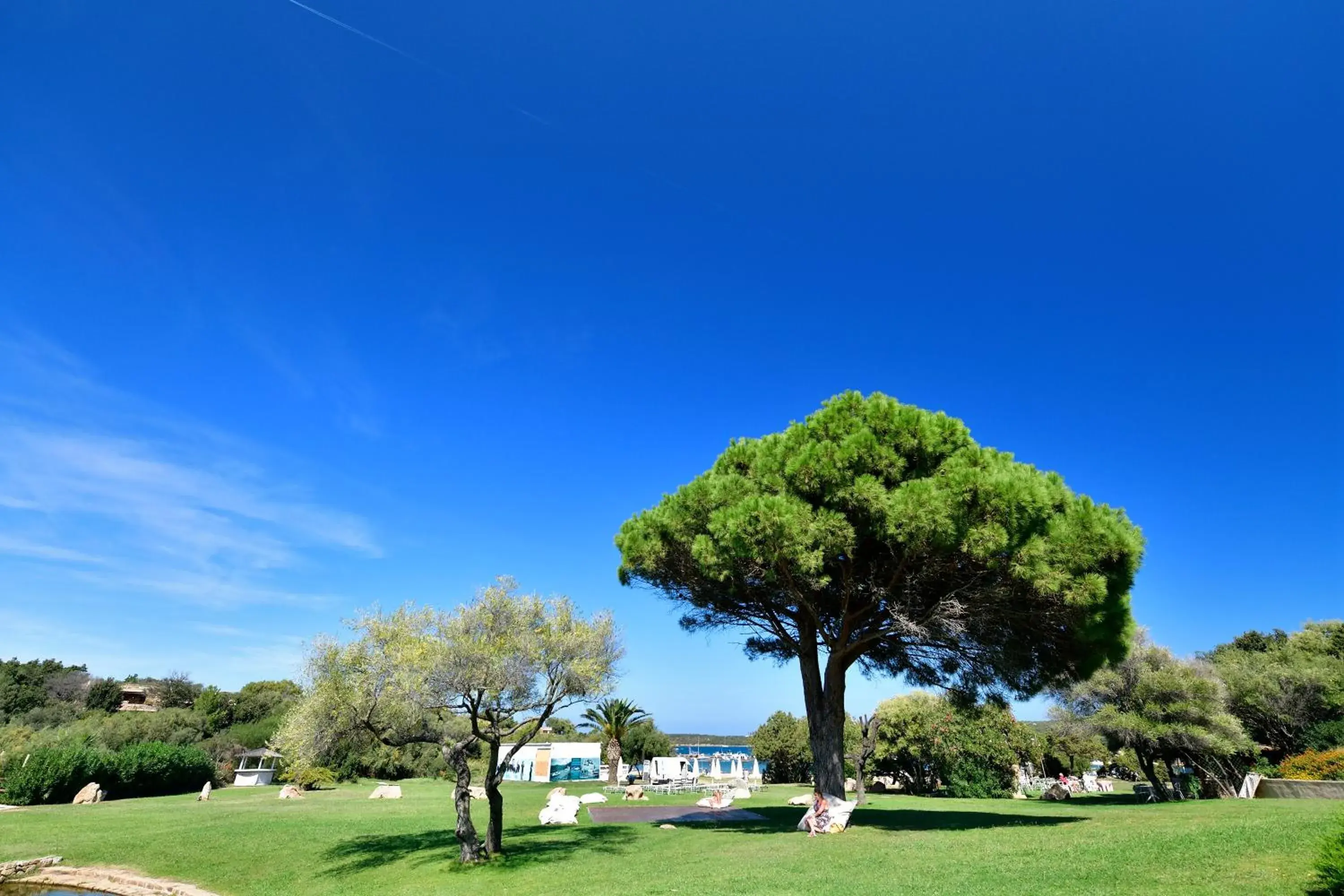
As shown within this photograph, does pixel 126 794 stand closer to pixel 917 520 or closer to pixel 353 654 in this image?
pixel 353 654

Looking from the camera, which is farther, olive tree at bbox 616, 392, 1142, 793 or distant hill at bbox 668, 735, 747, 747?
distant hill at bbox 668, 735, 747, 747

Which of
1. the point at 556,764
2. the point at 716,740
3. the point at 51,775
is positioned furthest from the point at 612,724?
the point at 716,740

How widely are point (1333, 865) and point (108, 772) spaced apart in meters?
42.3

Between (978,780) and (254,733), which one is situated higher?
(254,733)

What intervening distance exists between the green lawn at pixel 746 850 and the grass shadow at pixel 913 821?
115mm

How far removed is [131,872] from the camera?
48.0 feet

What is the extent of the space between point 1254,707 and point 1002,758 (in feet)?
34.8

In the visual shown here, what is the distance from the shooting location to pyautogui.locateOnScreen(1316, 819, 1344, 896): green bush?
6094mm

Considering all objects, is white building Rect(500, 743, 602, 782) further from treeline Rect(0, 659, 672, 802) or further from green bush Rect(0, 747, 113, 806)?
green bush Rect(0, 747, 113, 806)

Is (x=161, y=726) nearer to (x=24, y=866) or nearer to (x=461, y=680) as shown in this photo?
(x=24, y=866)

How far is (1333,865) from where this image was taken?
6.19 meters

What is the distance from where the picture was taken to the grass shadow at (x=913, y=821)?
14.8 meters

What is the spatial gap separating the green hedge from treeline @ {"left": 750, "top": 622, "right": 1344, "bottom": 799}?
110 ft

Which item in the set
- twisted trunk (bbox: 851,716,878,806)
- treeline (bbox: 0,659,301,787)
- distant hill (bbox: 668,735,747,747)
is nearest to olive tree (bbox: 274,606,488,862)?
twisted trunk (bbox: 851,716,878,806)
